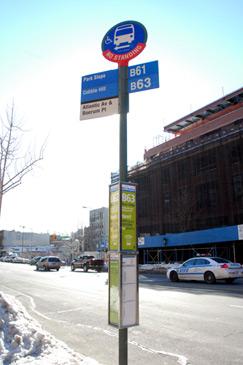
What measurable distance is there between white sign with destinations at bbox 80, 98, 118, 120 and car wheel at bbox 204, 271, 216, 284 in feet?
53.2

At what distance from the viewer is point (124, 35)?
4.54 m

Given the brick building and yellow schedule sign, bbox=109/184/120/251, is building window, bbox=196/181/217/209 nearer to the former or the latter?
the brick building

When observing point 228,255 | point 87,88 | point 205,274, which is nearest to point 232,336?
point 87,88

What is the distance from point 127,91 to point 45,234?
173225 mm

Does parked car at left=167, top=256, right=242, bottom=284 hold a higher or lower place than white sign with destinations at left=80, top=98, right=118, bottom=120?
lower

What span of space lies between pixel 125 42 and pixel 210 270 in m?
16.5

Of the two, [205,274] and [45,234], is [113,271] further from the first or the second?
[45,234]

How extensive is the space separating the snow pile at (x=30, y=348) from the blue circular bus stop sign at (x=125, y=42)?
159 inches

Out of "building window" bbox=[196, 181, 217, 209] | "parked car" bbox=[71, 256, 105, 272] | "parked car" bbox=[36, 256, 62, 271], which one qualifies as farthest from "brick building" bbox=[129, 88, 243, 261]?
"parked car" bbox=[36, 256, 62, 271]

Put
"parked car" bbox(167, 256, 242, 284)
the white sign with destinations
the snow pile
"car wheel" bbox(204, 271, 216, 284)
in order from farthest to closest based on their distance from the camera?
A: "car wheel" bbox(204, 271, 216, 284)
"parked car" bbox(167, 256, 242, 284)
the snow pile
the white sign with destinations

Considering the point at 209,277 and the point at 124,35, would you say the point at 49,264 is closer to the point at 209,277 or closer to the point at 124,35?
the point at 209,277

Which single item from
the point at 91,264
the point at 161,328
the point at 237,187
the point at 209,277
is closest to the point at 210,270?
the point at 209,277

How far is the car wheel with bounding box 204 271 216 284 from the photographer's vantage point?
61.9 ft

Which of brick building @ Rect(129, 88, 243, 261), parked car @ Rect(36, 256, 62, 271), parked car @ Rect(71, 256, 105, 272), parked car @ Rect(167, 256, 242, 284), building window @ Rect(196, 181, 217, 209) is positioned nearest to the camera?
parked car @ Rect(167, 256, 242, 284)
